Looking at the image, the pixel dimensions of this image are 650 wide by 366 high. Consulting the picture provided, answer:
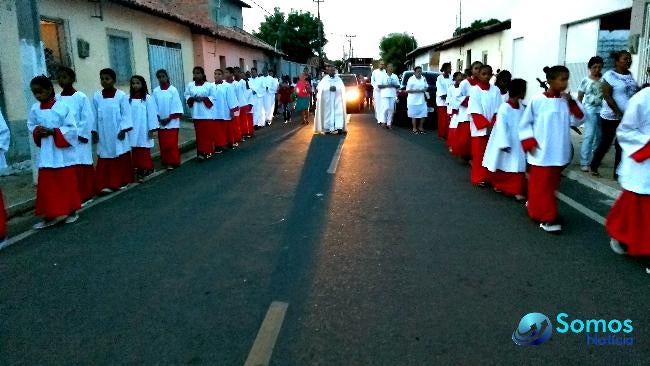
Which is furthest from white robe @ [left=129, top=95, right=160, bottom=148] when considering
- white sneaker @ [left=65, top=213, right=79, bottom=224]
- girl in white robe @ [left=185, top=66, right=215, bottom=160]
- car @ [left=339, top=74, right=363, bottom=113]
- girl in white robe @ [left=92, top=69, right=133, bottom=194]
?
car @ [left=339, top=74, right=363, bottom=113]

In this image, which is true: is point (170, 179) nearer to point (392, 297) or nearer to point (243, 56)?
point (392, 297)

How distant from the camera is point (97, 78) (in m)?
12.9

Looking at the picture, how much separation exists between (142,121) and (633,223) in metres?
6.90

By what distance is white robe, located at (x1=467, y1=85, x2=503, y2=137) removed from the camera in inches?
296

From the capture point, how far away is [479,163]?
756 centimetres

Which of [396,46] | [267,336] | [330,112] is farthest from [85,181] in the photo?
[396,46]

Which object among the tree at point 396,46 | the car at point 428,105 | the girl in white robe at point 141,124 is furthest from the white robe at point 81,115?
the tree at point 396,46

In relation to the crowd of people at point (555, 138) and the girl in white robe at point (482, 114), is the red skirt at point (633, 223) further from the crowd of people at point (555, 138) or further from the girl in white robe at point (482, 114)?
the girl in white robe at point (482, 114)

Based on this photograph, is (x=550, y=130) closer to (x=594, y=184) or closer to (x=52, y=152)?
(x=594, y=184)

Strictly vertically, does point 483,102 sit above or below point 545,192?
above

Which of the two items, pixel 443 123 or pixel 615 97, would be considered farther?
pixel 443 123

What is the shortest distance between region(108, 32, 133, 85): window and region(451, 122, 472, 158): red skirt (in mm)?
9211

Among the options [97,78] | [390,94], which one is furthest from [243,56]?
[97,78]

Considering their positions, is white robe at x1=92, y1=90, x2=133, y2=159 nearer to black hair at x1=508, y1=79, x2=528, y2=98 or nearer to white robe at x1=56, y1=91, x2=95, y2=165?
white robe at x1=56, y1=91, x2=95, y2=165
